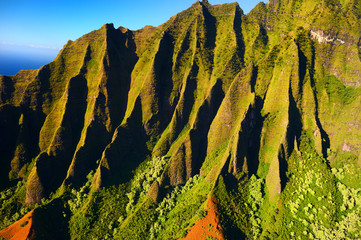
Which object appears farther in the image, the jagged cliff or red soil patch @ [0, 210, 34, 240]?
the jagged cliff

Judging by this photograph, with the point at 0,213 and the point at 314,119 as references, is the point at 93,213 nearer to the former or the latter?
the point at 0,213

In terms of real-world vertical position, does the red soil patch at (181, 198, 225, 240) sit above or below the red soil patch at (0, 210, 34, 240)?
below

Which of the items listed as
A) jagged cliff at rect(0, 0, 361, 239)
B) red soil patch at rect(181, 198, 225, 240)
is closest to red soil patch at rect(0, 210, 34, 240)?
jagged cliff at rect(0, 0, 361, 239)

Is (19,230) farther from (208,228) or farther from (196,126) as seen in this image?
(196,126)

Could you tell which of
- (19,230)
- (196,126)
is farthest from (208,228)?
(19,230)

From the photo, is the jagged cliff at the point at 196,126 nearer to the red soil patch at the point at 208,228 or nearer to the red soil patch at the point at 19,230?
the red soil patch at the point at 208,228

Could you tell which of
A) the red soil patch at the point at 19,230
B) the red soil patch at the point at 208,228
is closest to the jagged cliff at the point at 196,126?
the red soil patch at the point at 208,228

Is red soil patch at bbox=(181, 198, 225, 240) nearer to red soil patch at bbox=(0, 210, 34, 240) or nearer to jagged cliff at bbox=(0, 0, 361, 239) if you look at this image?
jagged cliff at bbox=(0, 0, 361, 239)
